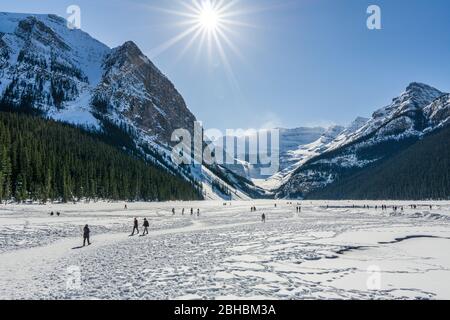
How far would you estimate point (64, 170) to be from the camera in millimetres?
106062

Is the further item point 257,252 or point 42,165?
point 42,165

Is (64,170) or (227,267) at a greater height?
(64,170)

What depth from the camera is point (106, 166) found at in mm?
137250

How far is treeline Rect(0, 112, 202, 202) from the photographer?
94.6 m

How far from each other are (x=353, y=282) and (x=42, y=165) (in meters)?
101

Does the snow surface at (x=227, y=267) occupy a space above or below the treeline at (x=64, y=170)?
below

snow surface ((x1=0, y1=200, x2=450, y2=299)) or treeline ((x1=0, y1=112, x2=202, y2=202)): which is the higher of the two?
treeline ((x1=0, y1=112, x2=202, y2=202))

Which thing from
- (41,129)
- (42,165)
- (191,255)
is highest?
(41,129)

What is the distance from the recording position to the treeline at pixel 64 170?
310 feet

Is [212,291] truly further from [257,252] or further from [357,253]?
[357,253]

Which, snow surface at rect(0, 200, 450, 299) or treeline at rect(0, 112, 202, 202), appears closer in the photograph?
snow surface at rect(0, 200, 450, 299)

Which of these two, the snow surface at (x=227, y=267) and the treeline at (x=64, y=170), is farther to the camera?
the treeline at (x=64, y=170)

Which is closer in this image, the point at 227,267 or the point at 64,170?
the point at 227,267

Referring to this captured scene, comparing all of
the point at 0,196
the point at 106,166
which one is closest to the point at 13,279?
the point at 0,196
